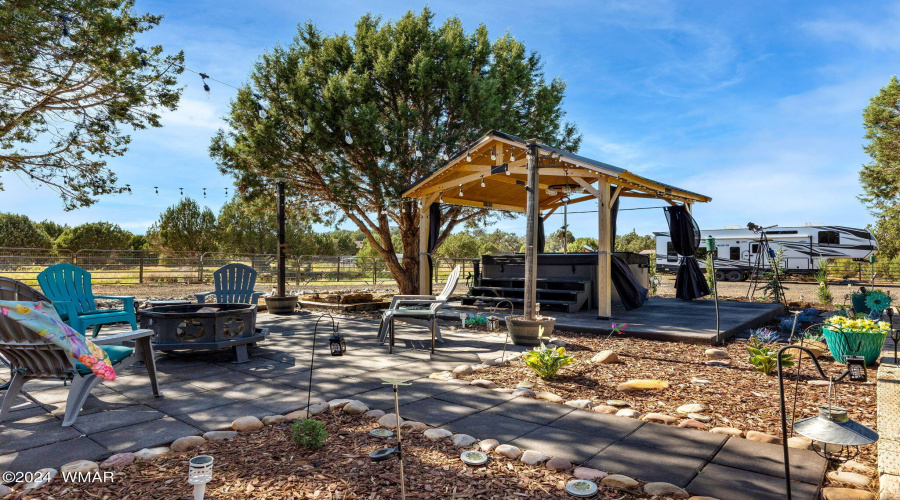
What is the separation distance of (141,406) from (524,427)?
241cm

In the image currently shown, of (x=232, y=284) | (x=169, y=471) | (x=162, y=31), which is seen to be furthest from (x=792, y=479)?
(x=162, y=31)

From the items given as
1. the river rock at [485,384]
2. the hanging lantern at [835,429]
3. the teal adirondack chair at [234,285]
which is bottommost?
the river rock at [485,384]

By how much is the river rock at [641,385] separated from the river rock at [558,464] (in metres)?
1.49

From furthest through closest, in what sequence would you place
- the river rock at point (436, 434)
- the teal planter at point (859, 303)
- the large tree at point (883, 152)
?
the large tree at point (883, 152)
the teal planter at point (859, 303)
the river rock at point (436, 434)

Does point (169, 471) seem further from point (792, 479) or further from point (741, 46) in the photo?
point (741, 46)

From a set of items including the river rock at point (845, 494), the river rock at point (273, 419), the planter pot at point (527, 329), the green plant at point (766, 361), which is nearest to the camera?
the river rock at point (845, 494)

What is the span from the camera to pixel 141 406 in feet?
9.83

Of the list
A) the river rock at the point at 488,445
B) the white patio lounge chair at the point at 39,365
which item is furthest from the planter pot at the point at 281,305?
the river rock at the point at 488,445

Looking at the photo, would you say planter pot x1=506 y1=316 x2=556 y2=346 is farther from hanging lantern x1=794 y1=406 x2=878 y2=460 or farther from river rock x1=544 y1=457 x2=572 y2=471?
hanging lantern x1=794 y1=406 x2=878 y2=460

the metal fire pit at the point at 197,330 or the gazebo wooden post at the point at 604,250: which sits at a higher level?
the gazebo wooden post at the point at 604,250

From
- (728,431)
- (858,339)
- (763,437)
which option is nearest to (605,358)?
(728,431)

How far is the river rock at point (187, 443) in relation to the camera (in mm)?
2289

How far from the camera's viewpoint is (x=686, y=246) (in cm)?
930

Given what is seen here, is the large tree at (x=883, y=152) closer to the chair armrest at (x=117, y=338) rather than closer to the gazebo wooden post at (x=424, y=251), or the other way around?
the gazebo wooden post at (x=424, y=251)
